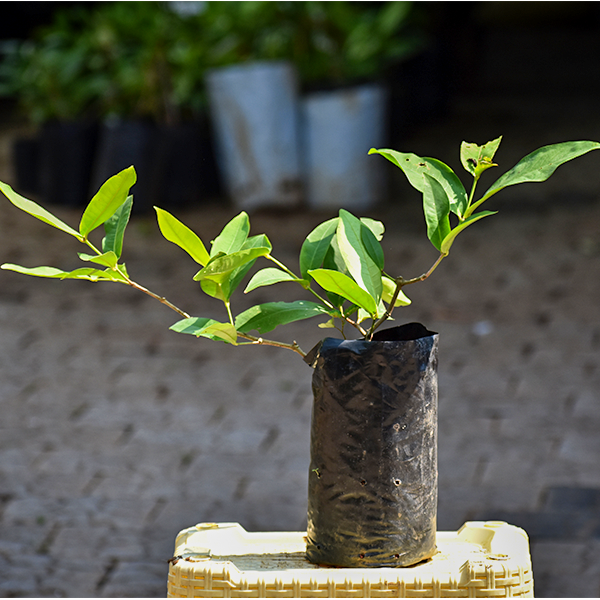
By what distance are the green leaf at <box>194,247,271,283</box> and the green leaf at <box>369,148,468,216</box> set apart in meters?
0.19

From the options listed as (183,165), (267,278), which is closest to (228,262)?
(267,278)

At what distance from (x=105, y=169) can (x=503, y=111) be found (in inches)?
183

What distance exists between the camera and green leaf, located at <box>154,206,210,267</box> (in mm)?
1090

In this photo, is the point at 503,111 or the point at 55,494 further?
the point at 503,111

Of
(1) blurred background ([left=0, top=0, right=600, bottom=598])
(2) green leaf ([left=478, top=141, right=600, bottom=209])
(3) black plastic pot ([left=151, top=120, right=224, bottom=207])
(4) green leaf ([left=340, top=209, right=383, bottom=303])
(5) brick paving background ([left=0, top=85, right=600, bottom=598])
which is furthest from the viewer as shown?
(3) black plastic pot ([left=151, top=120, right=224, bottom=207])

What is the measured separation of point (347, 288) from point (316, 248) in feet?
0.46

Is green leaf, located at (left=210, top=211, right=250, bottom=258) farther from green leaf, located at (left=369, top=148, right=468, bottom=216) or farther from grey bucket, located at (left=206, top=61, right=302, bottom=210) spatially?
grey bucket, located at (left=206, top=61, right=302, bottom=210)

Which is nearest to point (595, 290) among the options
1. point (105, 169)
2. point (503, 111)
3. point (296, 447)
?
point (296, 447)

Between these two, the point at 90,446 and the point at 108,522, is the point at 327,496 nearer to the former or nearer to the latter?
the point at 108,522

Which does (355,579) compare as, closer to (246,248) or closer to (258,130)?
(246,248)

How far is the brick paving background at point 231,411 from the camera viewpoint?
8.25ft

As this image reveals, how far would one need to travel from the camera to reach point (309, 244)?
1.19 meters

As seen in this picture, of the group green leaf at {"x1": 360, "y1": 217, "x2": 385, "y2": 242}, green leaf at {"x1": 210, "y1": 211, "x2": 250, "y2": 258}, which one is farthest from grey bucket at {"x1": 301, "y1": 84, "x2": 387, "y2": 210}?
green leaf at {"x1": 210, "y1": 211, "x2": 250, "y2": 258}

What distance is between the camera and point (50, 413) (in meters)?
3.39
